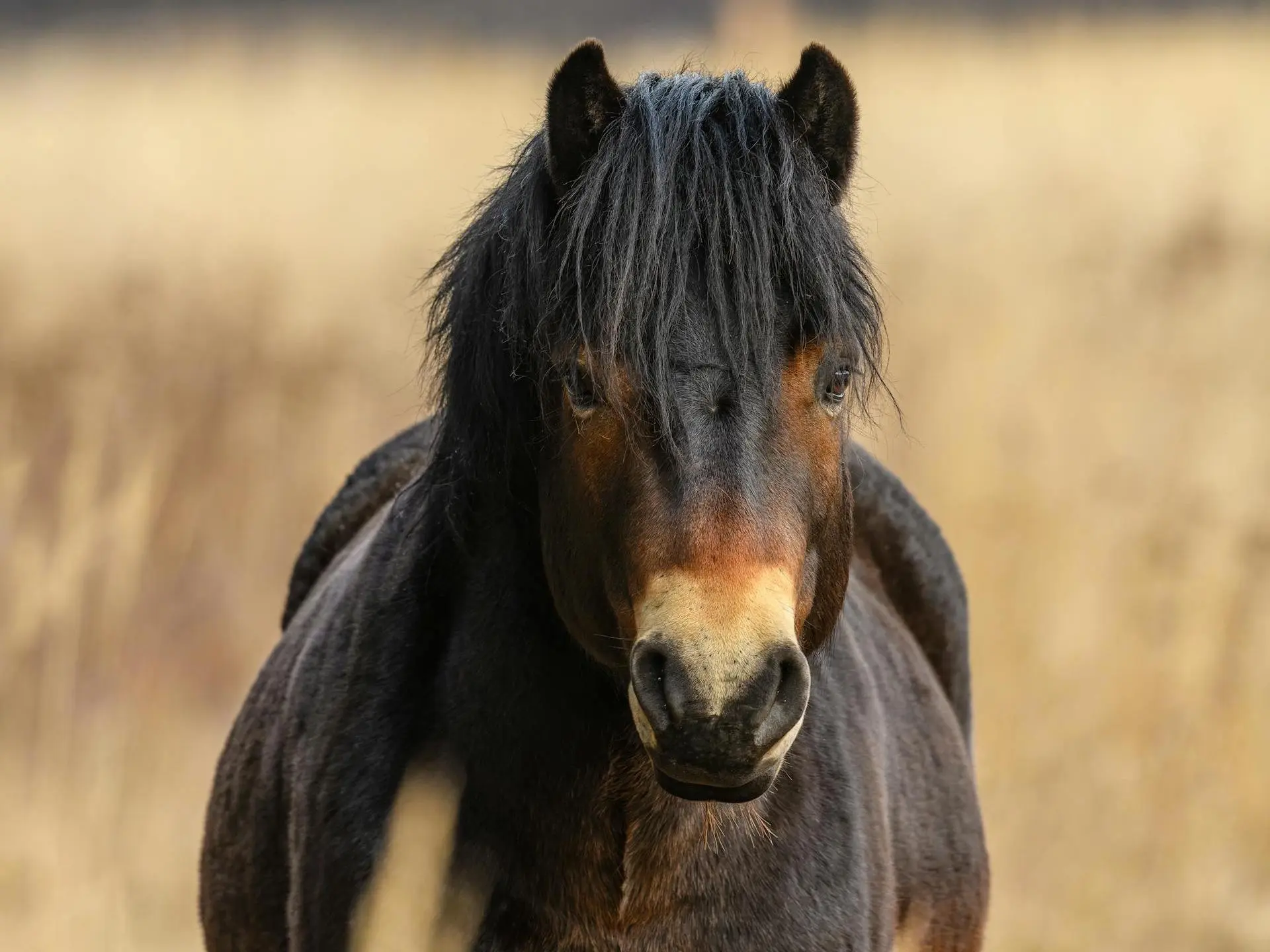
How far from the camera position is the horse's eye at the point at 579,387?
7.48 ft

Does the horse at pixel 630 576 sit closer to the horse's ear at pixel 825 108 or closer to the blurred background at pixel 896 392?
the horse's ear at pixel 825 108

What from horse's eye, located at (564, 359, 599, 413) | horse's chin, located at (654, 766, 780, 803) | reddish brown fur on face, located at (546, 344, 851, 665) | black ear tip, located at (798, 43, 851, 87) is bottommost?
horse's chin, located at (654, 766, 780, 803)

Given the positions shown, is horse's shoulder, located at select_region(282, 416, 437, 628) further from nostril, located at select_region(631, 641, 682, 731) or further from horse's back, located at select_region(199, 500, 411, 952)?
nostril, located at select_region(631, 641, 682, 731)

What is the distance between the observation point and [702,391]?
→ 2.14 m

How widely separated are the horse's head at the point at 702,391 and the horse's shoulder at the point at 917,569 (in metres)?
1.58

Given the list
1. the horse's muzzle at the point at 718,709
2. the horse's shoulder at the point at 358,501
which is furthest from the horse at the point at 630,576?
the horse's shoulder at the point at 358,501

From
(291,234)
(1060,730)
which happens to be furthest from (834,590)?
(291,234)

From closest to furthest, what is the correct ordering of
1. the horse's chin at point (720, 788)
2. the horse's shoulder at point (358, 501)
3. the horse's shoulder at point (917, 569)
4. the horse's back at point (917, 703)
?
the horse's chin at point (720, 788), the horse's back at point (917, 703), the horse's shoulder at point (358, 501), the horse's shoulder at point (917, 569)

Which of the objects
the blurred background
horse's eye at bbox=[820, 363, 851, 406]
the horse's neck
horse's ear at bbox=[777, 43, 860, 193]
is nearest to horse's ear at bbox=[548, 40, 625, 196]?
horse's ear at bbox=[777, 43, 860, 193]

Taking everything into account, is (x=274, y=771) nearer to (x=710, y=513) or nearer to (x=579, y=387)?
(x=579, y=387)

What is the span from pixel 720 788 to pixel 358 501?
2175 millimetres

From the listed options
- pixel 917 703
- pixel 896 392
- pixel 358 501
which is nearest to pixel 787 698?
pixel 917 703

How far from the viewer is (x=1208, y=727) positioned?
6328mm

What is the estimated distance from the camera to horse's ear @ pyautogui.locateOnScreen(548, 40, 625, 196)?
7.73 feet
